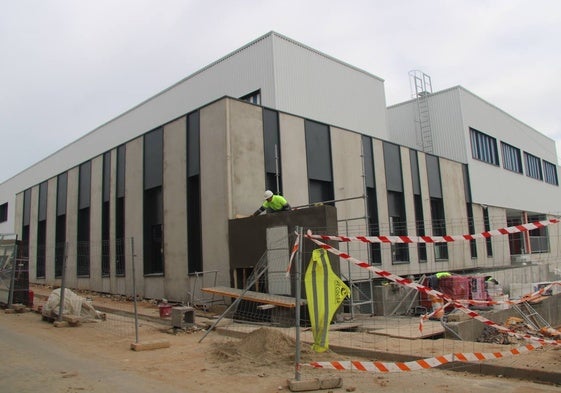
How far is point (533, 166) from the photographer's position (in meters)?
39.3

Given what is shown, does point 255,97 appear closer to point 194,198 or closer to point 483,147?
point 194,198

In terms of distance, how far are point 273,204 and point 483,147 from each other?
22769 millimetres

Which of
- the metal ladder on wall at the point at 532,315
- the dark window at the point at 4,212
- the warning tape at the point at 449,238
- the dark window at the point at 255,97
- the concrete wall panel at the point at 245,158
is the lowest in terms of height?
the metal ladder on wall at the point at 532,315

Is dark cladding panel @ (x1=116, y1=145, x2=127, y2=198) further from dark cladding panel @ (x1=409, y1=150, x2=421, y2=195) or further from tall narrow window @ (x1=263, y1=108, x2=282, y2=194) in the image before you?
dark cladding panel @ (x1=409, y1=150, x2=421, y2=195)

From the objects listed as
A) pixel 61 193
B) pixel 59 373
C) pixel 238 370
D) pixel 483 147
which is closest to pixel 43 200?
pixel 61 193

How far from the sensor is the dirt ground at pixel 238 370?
21.4 feet

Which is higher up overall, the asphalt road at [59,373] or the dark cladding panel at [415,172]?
the dark cladding panel at [415,172]

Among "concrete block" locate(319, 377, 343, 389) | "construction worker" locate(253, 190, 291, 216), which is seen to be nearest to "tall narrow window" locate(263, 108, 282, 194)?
"construction worker" locate(253, 190, 291, 216)

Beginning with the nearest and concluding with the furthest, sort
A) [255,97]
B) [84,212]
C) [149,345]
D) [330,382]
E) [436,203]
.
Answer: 1. [330,382]
2. [149,345]
3. [255,97]
4. [84,212]
5. [436,203]

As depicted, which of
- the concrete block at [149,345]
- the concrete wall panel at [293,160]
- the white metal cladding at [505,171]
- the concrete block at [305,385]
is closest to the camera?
the concrete block at [305,385]

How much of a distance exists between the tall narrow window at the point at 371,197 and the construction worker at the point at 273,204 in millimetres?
6894

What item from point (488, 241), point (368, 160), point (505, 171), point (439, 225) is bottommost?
point (488, 241)

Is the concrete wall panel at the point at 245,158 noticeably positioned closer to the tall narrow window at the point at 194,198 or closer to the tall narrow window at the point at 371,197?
the tall narrow window at the point at 194,198

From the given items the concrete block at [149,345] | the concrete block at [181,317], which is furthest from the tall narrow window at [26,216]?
the concrete block at [149,345]
